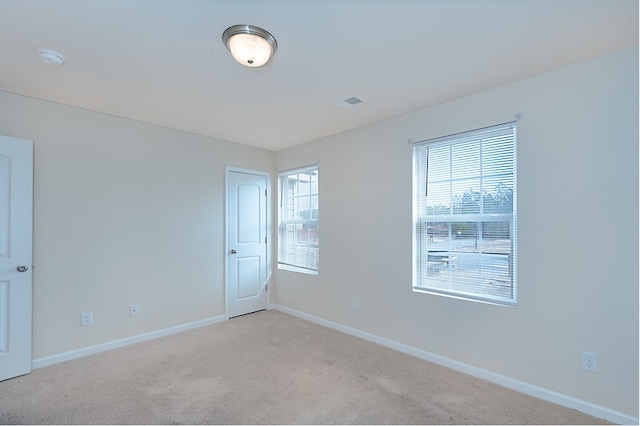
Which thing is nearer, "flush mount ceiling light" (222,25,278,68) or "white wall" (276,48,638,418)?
"flush mount ceiling light" (222,25,278,68)

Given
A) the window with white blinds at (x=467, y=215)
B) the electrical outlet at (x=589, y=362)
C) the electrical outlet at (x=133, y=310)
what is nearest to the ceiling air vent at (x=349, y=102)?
the window with white blinds at (x=467, y=215)

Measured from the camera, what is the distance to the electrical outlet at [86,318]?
2.97m

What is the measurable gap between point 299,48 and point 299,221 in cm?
276

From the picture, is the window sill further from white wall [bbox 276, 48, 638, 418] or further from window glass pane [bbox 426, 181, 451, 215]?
window glass pane [bbox 426, 181, 451, 215]

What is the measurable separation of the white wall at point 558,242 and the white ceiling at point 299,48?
8.8 inches

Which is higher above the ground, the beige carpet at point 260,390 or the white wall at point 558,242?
the white wall at point 558,242

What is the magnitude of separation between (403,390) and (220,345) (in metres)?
1.95

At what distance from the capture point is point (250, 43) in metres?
1.80

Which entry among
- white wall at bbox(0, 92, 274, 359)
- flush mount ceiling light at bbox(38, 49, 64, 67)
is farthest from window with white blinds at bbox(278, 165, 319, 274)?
flush mount ceiling light at bbox(38, 49, 64, 67)

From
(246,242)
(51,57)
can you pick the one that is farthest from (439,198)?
(51,57)

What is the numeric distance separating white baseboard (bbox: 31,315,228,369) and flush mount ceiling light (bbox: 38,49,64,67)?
2.56m

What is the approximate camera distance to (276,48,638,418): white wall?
198 cm

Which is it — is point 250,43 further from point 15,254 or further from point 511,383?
point 511,383

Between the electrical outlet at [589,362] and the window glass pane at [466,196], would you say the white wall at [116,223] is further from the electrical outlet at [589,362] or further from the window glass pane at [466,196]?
the electrical outlet at [589,362]
